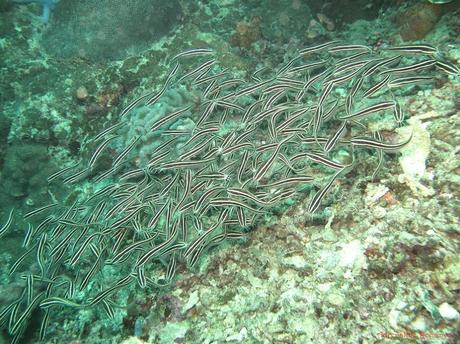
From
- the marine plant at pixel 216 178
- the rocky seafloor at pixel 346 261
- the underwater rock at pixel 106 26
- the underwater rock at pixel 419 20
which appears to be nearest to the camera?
the rocky seafloor at pixel 346 261

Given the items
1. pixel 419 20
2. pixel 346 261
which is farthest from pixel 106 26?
pixel 346 261

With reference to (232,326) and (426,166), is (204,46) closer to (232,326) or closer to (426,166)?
(426,166)

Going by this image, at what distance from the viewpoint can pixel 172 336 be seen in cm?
411

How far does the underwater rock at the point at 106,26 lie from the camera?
8492 millimetres

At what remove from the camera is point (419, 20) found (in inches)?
243

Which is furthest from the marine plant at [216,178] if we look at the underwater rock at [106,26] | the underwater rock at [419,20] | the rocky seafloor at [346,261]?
the underwater rock at [106,26]

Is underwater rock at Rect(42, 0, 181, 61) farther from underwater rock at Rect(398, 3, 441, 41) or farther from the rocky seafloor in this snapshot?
underwater rock at Rect(398, 3, 441, 41)

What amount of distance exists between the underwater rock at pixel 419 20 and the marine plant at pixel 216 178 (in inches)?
50.8

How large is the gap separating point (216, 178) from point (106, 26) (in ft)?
22.0

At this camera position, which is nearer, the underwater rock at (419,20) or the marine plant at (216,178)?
the marine plant at (216,178)

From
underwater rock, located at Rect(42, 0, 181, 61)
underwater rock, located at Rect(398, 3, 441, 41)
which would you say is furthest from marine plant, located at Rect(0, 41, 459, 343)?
underwater rock, located at Rect(42, 0, 181, 61)

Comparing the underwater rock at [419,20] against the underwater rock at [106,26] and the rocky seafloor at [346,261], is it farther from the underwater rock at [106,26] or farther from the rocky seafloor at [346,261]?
the underwater rock at [106,26]

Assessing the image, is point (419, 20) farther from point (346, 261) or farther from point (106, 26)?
point (106, 26)

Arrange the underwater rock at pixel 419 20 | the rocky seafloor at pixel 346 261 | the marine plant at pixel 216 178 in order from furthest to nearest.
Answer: the underwater rock at pixel 419 20
the marine plant at pixel 216 178
the rocky seafloor at pixel 346 261
